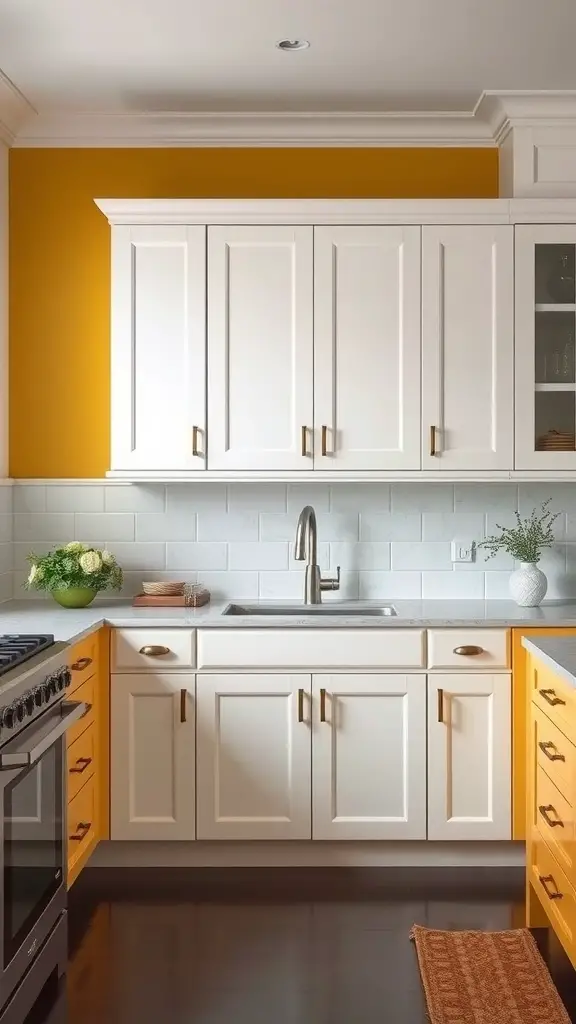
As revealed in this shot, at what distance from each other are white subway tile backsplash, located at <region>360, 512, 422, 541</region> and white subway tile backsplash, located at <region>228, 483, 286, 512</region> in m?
0.34

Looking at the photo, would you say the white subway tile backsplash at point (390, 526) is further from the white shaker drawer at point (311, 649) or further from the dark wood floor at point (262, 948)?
the dark wood floor at point (262, 948)

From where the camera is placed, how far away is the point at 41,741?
7.49ft

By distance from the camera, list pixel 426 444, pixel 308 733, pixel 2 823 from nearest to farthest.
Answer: pixel 2 823, pixel 308 733, pixel 426 444

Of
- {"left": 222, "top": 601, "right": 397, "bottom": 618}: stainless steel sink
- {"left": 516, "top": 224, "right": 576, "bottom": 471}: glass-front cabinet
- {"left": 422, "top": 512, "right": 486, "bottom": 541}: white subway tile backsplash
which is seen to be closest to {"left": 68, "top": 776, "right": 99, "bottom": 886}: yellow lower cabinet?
{"left": 222, "top": 601, "right": 397, "bottom": 618}: stainless steel sink

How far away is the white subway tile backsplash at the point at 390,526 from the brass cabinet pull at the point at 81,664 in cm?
129

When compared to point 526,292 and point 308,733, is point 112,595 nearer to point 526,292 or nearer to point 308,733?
point 308,733

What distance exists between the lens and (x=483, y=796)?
3352 millimetres

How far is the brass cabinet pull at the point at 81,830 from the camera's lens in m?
3.02

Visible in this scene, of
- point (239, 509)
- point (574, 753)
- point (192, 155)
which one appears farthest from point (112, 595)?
point (574, 753)

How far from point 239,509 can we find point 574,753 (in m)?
1.91

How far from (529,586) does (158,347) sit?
1.64 meters

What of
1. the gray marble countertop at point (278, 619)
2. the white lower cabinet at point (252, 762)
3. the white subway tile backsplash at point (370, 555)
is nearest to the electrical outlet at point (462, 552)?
the white subway tile backsplash at point (370, 555)

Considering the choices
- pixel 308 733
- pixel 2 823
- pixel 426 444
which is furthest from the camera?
pixel 426 444

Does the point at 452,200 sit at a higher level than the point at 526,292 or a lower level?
higher
